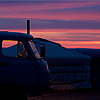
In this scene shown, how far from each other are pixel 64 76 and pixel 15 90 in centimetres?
689

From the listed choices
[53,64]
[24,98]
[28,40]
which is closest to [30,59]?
[28,40]

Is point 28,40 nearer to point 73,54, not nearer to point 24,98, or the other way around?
point 24,98

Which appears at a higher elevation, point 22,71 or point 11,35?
point 11,35

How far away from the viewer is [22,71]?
7.15 metres

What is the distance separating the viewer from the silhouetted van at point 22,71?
7082 millimetres

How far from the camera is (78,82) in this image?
14.4m

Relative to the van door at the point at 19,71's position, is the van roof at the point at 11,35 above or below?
above

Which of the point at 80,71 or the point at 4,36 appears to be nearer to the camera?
the point at 4,36

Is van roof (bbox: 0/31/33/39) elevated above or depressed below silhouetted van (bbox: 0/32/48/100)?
above

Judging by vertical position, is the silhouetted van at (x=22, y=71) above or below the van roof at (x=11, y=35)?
below

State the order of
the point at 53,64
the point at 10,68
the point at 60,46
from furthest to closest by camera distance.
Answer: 1. the point at 60,46
2. the point at 53,64
3. the point at 10,68

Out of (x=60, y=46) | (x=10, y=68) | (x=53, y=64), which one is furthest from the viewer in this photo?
(x=60, y=46)

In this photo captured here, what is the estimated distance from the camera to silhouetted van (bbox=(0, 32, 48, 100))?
7082mm

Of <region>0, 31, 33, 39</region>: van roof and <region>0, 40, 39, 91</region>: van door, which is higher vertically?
<region>0, 31, 33, 39</region>: van roof
